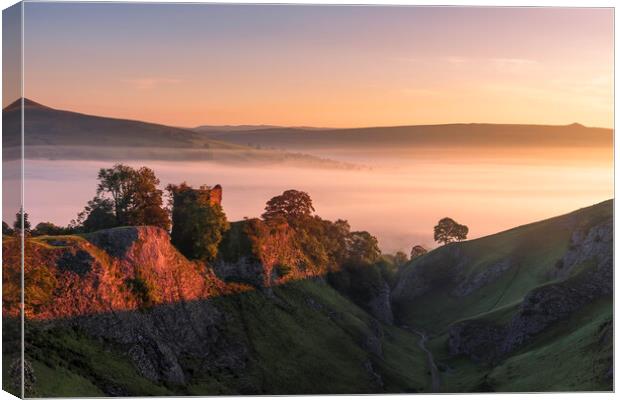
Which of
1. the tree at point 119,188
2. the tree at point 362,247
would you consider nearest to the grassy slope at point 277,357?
the tree at point 119,188

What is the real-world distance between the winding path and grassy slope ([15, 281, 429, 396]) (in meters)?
1.18

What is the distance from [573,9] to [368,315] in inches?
2746

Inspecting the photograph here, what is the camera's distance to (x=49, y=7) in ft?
193

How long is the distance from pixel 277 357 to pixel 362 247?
65.1 metres

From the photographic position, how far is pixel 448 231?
188 metres

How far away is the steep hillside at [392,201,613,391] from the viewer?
76688 mm

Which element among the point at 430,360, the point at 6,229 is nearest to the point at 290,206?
the point at 430,360

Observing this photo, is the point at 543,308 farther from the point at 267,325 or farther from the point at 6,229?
the point at 6,229

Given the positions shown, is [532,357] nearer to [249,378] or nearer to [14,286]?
[249,378]

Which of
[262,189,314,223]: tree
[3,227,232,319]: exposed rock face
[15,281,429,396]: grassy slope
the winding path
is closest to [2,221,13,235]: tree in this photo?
[3,227,232,319]: exposed rock face

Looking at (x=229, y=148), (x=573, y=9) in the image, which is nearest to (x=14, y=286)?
(x=229, y=148)

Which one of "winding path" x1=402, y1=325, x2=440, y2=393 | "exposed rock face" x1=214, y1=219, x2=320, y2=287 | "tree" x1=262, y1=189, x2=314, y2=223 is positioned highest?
"tree" x1=262, y1=189, x2=314, y2=223

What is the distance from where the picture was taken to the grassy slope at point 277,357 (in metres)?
54.8

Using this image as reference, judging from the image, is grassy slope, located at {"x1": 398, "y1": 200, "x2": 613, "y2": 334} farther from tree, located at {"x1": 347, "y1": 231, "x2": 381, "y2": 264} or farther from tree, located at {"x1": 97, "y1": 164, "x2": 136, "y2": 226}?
tree, located at {"x1": 97, "y1": 164, "x2": 136, "y2": 226}
